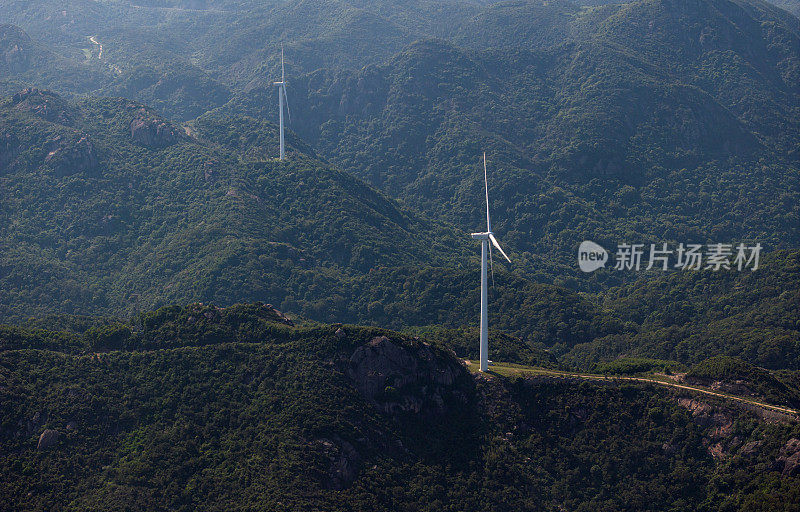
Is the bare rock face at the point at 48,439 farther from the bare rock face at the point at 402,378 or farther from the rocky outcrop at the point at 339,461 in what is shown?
the bare rock face at the point at 402,378

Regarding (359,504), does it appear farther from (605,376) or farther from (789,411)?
(789,411)

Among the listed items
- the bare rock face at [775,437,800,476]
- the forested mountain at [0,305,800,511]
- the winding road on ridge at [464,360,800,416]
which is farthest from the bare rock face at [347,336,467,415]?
the bare rock face at [775,437,800,476]

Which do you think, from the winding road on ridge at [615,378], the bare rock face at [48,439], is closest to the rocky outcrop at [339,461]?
the winding road on ridge at [615,378]

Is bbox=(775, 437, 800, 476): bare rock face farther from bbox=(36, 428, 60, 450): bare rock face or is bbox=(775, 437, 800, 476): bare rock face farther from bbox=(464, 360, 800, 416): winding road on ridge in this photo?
bbox=(36, 428, 60, 450): bare rock face

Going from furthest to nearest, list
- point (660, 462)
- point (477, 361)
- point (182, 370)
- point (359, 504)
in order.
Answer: point (477, 361)
point (182, 370)
point (660, 462)
point (359, 504)

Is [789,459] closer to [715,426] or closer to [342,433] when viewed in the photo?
[715,426]

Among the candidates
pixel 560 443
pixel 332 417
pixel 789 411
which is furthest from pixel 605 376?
pixel 332 417
